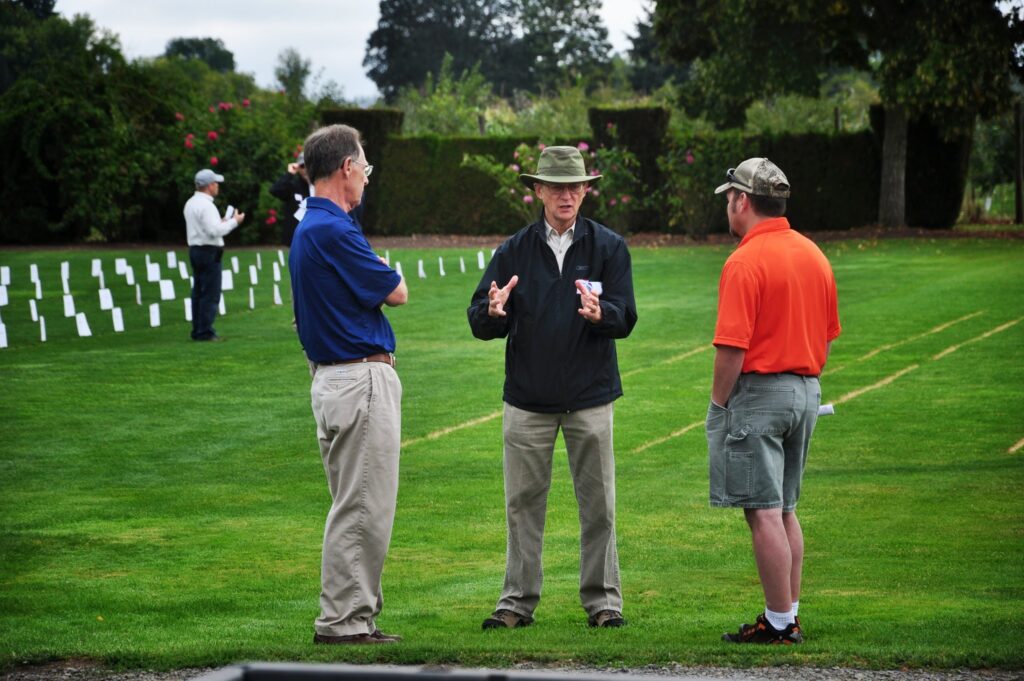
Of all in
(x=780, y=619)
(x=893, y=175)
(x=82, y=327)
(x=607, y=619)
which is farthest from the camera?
(x=893, y=175)

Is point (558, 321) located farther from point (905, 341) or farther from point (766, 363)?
point (905, 341)

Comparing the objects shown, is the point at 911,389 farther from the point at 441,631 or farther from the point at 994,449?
the point at 441,631

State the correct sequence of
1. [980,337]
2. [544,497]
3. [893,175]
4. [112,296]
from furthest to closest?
1. [893,175]
2. [112,296]
3. [980,337]
4. [544,497]

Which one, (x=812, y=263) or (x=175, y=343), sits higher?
(x=812, y=263)

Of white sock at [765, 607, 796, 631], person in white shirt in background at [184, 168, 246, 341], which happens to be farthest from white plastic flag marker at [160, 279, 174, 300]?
white sock at [765, 607, 796, 631]

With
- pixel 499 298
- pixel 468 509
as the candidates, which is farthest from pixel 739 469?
pixel 468 509

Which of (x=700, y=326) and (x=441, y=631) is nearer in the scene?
(x=441, y=631)

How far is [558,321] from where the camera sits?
6578 mm

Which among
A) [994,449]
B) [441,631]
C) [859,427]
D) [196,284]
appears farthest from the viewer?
[196,284]

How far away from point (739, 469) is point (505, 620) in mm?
1380

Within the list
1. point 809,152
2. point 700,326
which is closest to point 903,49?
point 809,152

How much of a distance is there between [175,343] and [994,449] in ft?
34.9

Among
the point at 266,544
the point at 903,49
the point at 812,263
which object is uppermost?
the point at 903,49

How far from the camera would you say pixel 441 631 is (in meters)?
6.61
